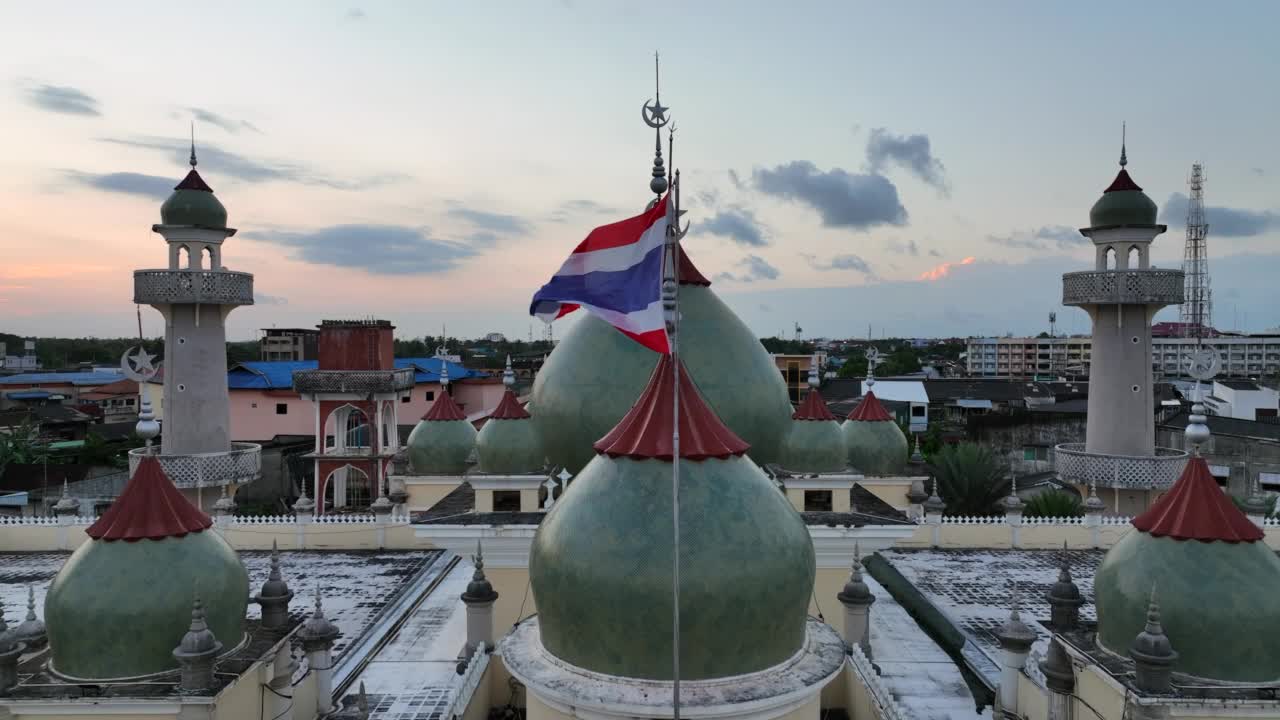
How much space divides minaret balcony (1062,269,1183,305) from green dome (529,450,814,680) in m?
23.3

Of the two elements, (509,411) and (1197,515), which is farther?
(509,411)

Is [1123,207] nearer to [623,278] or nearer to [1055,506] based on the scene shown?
[1055,506]

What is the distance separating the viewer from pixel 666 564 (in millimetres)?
9086

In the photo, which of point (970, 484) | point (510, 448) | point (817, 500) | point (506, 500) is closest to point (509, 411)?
point (510, 448)

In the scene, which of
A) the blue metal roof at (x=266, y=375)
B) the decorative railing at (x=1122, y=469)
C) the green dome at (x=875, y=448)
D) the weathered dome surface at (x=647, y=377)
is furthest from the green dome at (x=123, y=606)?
the blue metal roof at (x=266, y=375)

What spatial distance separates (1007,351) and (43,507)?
11134cm

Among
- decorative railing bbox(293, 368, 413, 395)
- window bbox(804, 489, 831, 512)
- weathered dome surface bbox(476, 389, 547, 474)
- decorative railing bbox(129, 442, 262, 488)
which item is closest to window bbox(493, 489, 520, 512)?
weathered dome surface bbox(476, 389, 547, 474)

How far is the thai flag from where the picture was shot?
31.1 feet

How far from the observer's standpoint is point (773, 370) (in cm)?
1688

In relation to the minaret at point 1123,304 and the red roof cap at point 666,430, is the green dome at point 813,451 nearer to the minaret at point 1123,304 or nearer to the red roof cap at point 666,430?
the red roof cap at point 666,430

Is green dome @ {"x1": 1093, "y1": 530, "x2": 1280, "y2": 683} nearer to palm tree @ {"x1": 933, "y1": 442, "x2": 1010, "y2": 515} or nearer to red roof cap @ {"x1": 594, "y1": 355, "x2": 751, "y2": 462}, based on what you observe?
red roof cap @ {"x1": 594, "y1": 355, "x2": 751, "y2": 462}

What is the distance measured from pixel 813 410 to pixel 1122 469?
558 inches

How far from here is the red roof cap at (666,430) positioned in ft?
32.0

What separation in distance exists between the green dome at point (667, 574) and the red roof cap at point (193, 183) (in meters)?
24.4
